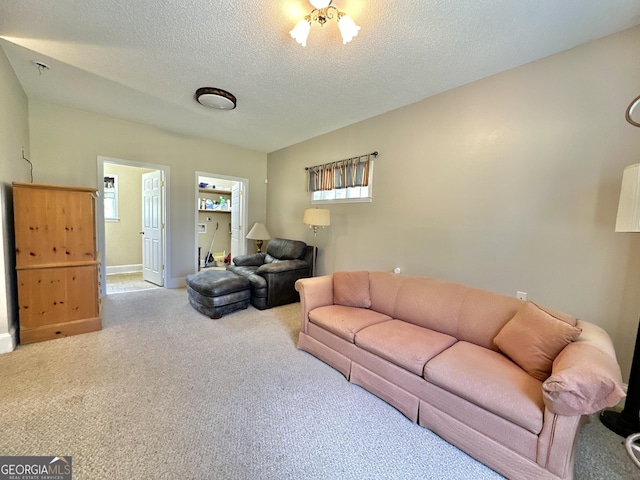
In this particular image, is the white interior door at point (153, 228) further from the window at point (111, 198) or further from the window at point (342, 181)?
the window at point (342, 181)

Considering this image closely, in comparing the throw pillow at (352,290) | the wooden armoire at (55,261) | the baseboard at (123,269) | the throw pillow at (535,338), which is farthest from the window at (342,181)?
the baseboard at (123,269)

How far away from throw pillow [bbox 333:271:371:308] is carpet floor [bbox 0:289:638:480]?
0.65m

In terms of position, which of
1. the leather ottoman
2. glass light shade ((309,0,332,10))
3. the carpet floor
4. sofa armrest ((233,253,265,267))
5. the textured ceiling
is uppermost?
the textured ceiling

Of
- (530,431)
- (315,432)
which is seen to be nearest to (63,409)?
(315,432)

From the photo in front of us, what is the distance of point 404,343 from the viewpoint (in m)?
1.92

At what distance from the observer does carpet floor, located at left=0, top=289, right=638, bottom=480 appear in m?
1.39

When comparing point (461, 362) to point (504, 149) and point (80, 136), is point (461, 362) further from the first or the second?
point (80, 136)

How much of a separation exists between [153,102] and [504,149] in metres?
4.18

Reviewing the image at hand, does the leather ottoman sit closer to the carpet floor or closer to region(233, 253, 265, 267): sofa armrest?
the carpet floor

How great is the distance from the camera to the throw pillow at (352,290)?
8.75 feet

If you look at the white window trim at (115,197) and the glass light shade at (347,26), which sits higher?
the glass light shade at (347,26)

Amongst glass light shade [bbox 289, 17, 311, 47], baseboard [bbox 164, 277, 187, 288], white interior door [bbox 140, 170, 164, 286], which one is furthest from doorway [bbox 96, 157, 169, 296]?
glass light shade [bbox 289, 17, 311, 47]

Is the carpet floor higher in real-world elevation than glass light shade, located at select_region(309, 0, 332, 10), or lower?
lower

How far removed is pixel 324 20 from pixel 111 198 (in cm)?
586
